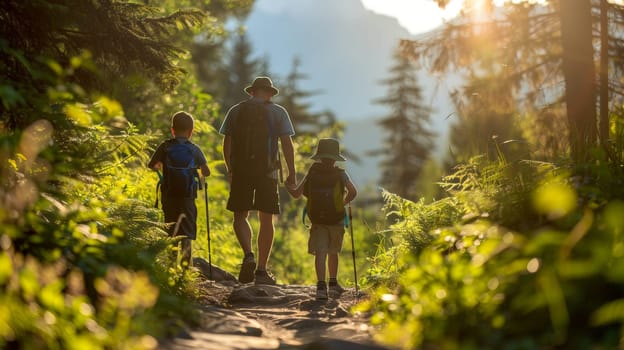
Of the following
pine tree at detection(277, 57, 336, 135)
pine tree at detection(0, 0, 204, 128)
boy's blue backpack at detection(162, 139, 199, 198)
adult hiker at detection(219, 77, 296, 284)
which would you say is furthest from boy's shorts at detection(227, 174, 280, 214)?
pine tree at detection(277, 57, 336, 135)

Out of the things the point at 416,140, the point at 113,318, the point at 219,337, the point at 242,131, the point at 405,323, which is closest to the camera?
the point at 113,318

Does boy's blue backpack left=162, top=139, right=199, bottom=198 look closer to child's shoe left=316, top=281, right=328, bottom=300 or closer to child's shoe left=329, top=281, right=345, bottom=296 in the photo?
child's shoe left=329, top=281, right=345, bottom=296

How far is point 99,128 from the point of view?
684 centimetres

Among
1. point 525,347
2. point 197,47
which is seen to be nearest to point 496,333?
point 525,347

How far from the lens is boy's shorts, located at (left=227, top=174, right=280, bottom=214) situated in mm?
8938

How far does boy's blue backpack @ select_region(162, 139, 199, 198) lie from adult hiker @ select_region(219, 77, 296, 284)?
2.05 ft

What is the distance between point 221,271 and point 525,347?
756 cm

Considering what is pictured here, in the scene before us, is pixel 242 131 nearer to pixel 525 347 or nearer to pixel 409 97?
pixel 525 347

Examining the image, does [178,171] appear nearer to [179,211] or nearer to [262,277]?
[179,211]

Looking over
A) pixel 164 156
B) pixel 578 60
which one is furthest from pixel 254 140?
pixel 578 60

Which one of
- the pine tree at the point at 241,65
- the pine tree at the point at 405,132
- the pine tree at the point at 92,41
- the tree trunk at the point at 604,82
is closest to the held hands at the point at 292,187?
the pine tree at the point at 92,41

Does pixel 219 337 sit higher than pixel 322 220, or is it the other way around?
pixel 322 220

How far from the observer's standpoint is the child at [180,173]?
8.62m

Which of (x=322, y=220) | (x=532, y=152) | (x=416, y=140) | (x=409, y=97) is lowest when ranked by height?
(x=322, y=220)
